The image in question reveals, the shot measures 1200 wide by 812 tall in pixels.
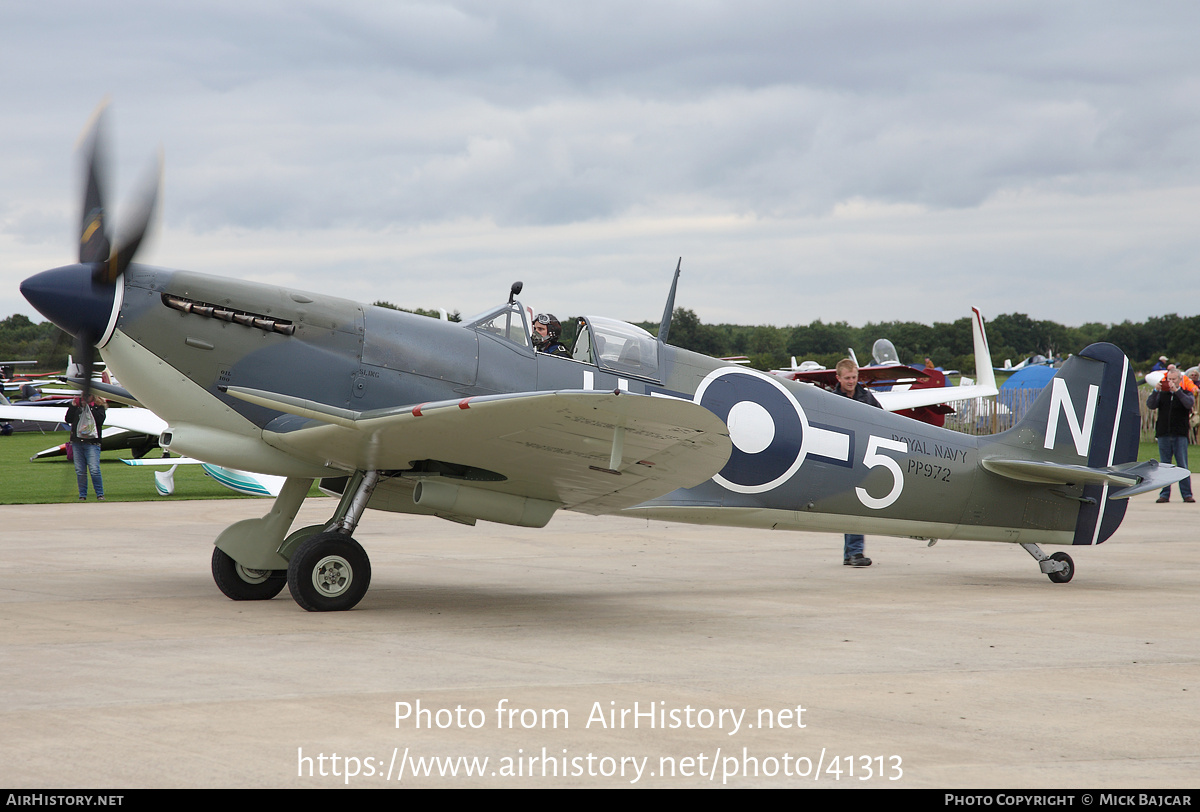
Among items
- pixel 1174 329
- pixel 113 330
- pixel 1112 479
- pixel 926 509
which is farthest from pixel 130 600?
pixel 1174 329

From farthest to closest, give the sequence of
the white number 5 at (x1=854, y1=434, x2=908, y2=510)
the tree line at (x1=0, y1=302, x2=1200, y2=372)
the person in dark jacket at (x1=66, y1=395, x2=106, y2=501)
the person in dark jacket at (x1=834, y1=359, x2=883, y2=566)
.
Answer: the tree line at (x1=0, y1=302, x2=1200, y2=372), the person in dark jacket at (x1=66, y1=395, x2=106, y2=501), the person in dark jacket at (x1=834, y1=359, x2=883, y2=566), the white number 5 at (x1=854, y1=434, x2=908, y2=510)

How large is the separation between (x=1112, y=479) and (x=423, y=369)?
18.8 ft

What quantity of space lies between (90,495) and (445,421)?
13809 mm

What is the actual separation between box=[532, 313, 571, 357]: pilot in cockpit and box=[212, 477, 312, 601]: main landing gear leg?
195cm

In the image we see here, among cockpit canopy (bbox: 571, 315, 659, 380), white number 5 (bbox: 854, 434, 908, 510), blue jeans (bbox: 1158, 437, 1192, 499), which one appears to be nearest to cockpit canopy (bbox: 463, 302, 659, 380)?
cockpit canopy (bbox: 571, 315, 659, 380)

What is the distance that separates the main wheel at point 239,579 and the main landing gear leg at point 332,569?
73 centimetres

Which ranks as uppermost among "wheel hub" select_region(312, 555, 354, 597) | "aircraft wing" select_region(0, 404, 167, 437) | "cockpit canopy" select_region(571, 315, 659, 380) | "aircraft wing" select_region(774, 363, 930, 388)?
"cockpit canopy" select_region(571, 315, 659, 380)

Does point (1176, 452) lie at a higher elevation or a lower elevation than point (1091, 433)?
lower

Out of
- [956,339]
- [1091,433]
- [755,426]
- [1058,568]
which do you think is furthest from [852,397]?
[956,339]

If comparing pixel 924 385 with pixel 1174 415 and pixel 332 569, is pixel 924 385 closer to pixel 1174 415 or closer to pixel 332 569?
pixel 1174 415

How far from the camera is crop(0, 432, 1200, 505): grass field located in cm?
1739

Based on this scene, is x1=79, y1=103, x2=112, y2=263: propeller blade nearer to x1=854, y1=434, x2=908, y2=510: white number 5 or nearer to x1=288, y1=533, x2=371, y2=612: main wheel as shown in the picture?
x1=288, y1=533, x2=371, y2=612: main wheel

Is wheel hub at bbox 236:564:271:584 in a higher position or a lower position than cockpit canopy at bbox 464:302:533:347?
lower

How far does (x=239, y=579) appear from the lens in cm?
759
